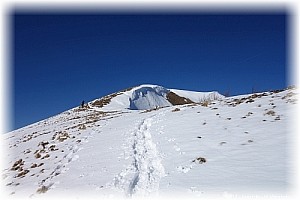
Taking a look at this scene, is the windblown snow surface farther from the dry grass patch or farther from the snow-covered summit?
the snow-covered summit

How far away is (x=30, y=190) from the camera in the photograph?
9453 millimetres

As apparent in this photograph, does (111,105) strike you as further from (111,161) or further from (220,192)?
(220,192)

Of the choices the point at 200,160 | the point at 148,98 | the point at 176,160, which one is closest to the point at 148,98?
the point at 148,98

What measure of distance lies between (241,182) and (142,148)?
5.45 metres

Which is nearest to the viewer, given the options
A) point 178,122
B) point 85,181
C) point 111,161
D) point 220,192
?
point 220,192

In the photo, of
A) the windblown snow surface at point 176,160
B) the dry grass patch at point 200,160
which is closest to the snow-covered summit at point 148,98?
the windblown snow surface at point 176,160

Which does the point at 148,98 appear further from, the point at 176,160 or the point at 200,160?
the point at 200,160

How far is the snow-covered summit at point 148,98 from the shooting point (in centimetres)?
5926

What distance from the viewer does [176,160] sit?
977cm

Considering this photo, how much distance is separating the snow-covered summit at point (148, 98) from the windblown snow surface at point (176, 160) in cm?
3878

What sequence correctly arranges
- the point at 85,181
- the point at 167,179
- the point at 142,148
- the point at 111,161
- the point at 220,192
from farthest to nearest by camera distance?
the point at 142,148
the point at 111,161
the point at 85,181
the point at 167,179
the point at 220,192

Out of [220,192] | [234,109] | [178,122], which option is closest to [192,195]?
[220,192]

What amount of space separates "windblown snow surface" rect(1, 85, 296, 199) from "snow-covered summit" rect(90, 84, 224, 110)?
1527 inches

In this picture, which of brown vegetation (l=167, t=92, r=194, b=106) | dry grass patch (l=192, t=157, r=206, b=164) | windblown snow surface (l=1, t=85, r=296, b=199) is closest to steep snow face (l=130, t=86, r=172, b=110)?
brown vegetation (l=167, t=92, r=194, b=106)
